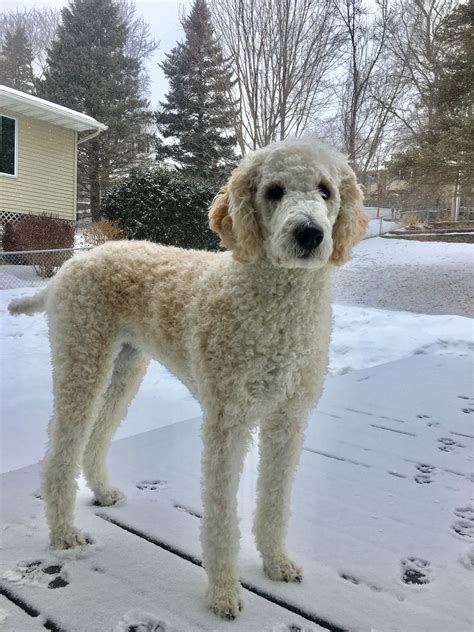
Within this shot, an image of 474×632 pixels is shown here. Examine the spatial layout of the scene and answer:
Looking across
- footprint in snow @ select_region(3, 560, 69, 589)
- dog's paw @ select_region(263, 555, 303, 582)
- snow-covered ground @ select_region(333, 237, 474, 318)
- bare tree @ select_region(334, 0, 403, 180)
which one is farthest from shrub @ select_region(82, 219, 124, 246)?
dog's paw @ select_region(263, 555, 303, 582)

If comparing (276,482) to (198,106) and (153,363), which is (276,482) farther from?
(198,106)

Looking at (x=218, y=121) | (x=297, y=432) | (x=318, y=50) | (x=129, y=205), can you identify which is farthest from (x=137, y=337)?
(x=318, y=50)

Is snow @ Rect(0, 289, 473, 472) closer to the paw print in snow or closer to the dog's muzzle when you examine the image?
→ the paw print in snow

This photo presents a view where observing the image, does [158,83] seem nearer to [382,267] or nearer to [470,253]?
[382,267]

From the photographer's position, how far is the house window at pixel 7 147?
183 centimetres

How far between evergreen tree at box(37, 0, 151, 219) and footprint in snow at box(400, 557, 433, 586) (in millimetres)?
1309

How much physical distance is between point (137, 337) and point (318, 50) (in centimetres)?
119

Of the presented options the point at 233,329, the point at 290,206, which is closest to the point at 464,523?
the point at 233,329

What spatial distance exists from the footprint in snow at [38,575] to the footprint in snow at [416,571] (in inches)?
24.0

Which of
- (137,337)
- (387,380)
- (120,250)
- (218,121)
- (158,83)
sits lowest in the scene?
(387,380)

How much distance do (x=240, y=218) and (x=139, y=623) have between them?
0.66m

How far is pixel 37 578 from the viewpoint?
34.7 inches

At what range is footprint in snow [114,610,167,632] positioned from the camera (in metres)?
0.78

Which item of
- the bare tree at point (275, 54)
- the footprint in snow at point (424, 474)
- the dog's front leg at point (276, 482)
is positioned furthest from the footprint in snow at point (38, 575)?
the bare tree at point (275, 54)
